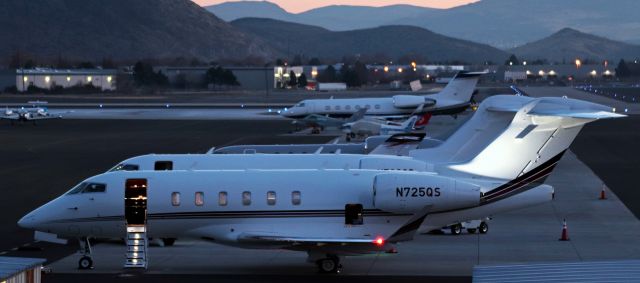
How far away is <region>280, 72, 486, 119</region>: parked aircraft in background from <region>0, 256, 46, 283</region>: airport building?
209ft

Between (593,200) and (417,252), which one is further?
(593,200)

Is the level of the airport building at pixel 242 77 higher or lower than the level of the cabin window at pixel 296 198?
higher

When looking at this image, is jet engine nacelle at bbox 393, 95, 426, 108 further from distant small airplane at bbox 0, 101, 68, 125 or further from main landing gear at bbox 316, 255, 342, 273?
main landing gear at bbox 316, 255, 342, 273

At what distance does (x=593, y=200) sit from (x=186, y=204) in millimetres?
19581

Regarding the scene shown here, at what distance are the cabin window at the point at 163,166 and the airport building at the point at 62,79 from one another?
131436 millimetres

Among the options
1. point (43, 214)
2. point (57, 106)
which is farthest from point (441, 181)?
point (57, 106)

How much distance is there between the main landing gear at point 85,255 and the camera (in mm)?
27422

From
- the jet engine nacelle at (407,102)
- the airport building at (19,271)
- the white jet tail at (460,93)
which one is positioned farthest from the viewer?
the white jet tail at (460,93)

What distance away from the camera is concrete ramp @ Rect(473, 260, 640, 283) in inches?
692

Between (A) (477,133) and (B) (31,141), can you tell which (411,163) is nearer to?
(A) (477,133)

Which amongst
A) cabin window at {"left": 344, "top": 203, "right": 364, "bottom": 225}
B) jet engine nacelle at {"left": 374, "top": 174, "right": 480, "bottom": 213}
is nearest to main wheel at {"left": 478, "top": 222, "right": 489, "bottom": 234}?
jet engine nacelle at {"left": 374, "top": 174, "right": 480, "bottom": 213}

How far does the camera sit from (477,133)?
103ft

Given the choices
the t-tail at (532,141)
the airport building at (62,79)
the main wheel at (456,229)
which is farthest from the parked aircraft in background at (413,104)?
the airport building at (62,79)

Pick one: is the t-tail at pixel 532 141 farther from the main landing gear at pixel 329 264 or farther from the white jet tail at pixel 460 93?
the white jet tail at pixel 460 93
